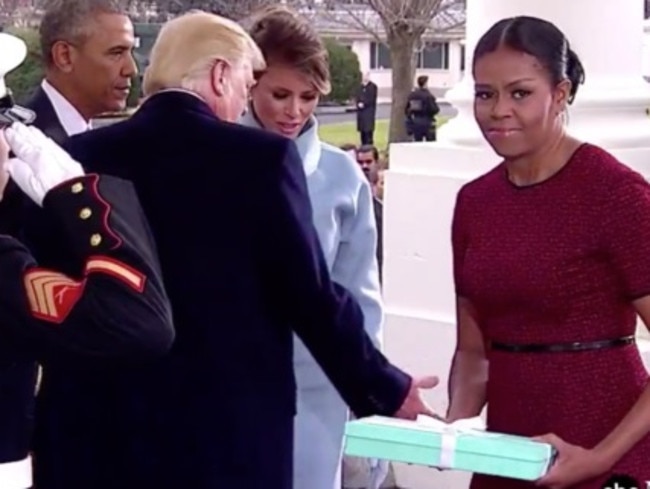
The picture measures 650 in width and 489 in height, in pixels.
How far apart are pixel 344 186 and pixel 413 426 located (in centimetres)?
137

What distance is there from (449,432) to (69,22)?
2.79 metres

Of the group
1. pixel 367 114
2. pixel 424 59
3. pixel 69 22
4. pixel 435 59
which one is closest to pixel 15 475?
pixel 69 22

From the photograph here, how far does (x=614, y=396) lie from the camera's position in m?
3.05

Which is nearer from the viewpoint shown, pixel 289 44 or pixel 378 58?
pixel 289 44

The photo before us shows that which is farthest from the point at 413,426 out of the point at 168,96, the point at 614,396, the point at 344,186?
the point at 344,186

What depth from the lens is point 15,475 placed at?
9.14 ft

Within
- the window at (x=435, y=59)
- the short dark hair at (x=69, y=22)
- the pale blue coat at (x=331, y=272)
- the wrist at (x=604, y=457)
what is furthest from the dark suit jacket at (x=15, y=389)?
the window at (x=435, y=59)

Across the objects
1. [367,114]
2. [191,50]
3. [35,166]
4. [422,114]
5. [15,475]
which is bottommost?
[367,114]

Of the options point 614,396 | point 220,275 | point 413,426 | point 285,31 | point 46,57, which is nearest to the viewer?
point 413,426

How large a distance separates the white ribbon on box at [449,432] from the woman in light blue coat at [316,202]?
1100mm

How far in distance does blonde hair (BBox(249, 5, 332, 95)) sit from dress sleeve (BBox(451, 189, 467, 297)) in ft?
2.78

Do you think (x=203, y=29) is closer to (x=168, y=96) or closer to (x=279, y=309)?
(x=168, y=96)

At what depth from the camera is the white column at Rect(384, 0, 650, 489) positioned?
6.33m

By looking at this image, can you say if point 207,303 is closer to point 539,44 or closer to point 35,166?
point 35,166
